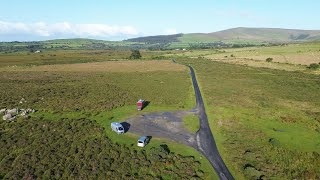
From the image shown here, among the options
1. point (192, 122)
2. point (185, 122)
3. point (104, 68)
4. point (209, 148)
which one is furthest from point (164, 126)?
point (104, 68)

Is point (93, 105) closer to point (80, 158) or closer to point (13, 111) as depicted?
point (13, 111)

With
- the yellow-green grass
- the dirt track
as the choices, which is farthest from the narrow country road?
the dirt track

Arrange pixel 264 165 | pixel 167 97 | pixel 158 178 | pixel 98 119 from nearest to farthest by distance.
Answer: pixel 158 178
pixel 264 165
pixel 98 119
pixel 167 97

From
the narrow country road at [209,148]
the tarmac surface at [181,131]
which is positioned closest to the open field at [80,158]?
the narrow country road at [209,148]

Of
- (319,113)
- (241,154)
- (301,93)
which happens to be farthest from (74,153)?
(301,93)

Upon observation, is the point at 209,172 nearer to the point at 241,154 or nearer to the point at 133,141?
the point at 241,154

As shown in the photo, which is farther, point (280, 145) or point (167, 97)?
point (167, 97)
